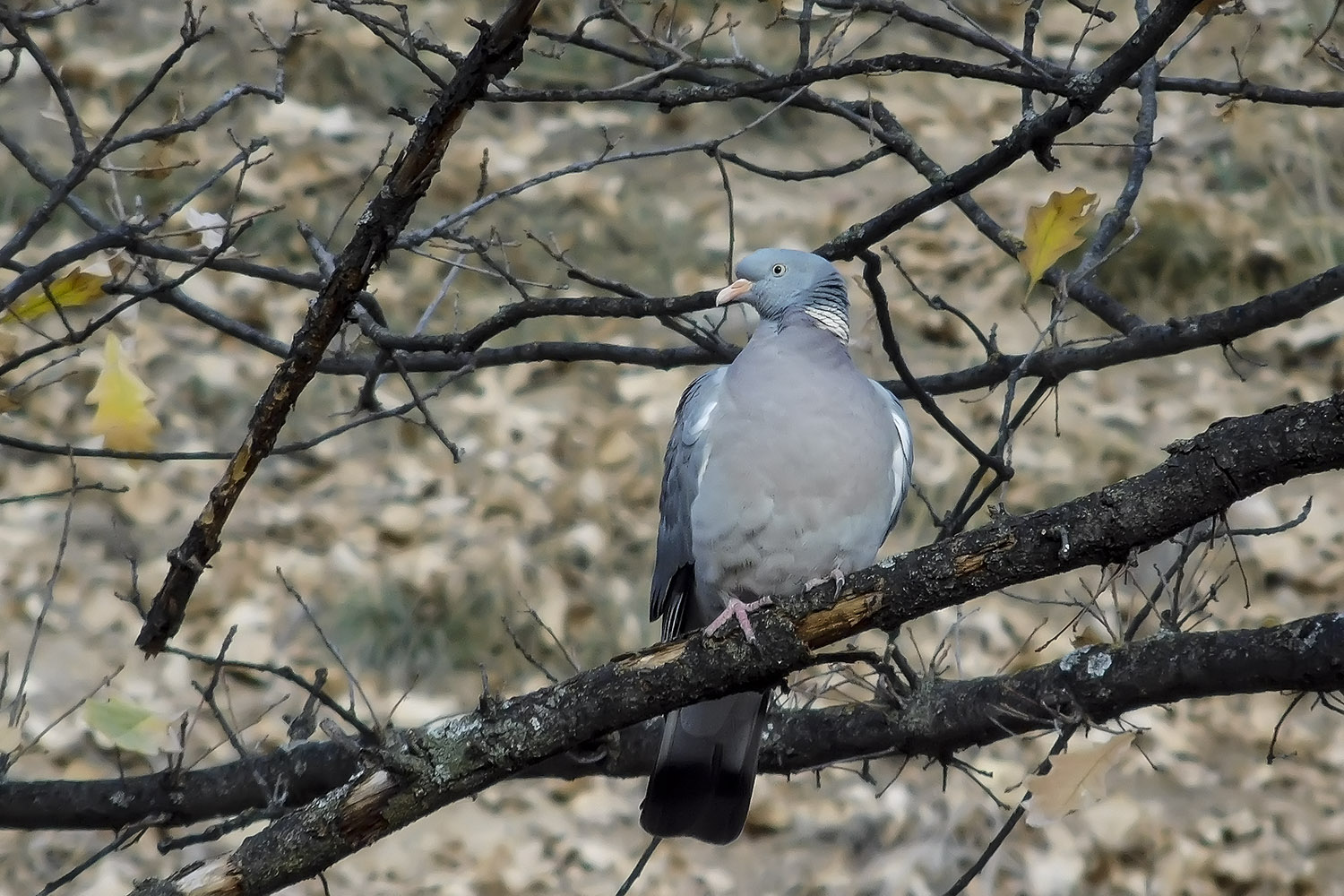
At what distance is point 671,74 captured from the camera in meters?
2.85

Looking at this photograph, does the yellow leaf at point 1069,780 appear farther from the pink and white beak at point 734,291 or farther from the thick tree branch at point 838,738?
the pink and white beak at point 734,291

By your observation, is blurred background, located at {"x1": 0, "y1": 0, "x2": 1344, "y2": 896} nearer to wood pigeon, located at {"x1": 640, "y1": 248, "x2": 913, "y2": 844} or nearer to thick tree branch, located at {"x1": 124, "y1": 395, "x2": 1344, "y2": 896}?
wood pigeon, located at {"x1": 640, "y1": 248, "x2": 913, "y2": 844}

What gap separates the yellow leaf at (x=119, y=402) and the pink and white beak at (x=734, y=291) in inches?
50.4

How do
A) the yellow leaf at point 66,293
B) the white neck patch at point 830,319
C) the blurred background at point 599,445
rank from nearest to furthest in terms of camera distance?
the yellow leaf at point 66,293, the white neck patch at point 830,319, the blurred background at point 599,445

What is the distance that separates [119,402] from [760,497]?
53.7 inches

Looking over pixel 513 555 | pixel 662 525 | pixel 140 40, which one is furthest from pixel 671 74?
pixel 140 40

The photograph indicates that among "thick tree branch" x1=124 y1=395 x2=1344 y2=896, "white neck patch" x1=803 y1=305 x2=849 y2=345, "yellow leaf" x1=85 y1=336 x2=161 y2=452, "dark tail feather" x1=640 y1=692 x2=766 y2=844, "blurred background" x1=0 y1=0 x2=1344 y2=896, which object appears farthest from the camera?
"blurred background" x1=0 y1=0 x2=1344 y2=896

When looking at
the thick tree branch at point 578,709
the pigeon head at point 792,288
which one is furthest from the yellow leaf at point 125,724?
the pigeon head at point 792,288

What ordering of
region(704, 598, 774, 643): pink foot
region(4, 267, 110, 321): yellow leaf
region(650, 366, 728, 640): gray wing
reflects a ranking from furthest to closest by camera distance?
1. region(650, 366, 728, 640): gray wing
2. region(4, 267, 110, 321): yellow leaf
3. region(704, 598, 774, 643): pink foot

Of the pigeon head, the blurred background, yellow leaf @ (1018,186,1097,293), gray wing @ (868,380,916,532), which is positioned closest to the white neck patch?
the pigeon head

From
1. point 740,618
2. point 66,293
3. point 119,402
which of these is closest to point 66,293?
point 66,293

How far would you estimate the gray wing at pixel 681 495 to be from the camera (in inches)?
135

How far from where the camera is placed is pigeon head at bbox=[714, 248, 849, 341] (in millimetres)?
3586

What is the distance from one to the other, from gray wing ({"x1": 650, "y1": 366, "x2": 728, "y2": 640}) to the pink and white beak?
0.56 feet
